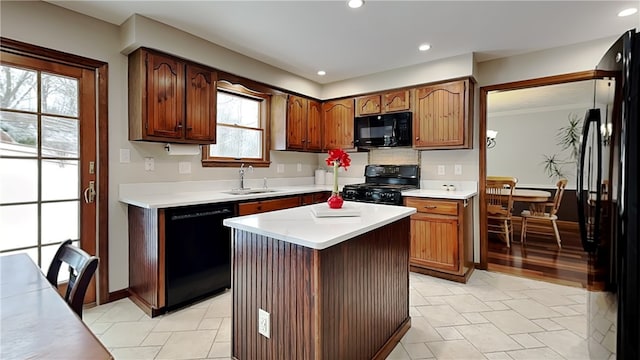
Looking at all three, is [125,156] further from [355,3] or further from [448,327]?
[448,327]

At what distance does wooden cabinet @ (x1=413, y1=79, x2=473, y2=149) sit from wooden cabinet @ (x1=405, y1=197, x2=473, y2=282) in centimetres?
72

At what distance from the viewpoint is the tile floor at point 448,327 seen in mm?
1974

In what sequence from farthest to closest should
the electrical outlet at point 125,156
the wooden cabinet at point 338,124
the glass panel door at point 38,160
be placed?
1. the wooden cabinet at point 338,124
2. the electrical outlet at point 125,156
3. the glass panel door at point 38,160

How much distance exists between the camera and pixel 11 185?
222 centimetres

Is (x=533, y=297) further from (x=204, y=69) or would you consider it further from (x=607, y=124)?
(x=204, y=69)

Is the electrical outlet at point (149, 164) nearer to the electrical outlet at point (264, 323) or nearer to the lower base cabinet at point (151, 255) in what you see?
the lower base cabinet at point (151, 255)

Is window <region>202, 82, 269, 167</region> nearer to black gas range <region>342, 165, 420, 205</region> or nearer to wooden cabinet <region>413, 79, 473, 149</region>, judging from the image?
black gas range <region>342, 165, 420, 205</region>

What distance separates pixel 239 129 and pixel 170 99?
3.72 feet

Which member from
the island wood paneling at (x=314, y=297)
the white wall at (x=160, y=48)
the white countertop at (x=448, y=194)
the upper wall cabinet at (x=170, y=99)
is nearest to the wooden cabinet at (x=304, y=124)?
the white wall at (x=160, y=48)

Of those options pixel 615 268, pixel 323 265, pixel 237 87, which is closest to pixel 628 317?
pixel 615 268

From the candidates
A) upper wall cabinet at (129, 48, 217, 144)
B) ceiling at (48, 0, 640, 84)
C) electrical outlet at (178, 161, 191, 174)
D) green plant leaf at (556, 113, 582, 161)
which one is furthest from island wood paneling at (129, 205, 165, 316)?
green plant leaf at (556, 113, 582, 161)

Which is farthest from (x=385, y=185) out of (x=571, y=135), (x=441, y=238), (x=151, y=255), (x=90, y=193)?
(x=571, y=135)

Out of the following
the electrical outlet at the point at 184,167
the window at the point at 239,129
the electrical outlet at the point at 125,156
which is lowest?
the electrical outlet at the point at 184,167

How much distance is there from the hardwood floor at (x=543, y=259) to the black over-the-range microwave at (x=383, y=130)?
1.89 meters
